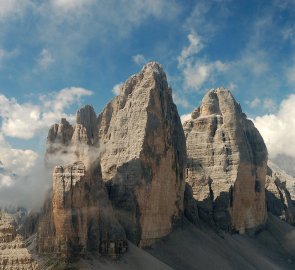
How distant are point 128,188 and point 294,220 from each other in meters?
62.1

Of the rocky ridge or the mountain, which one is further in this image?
the rocky ridge

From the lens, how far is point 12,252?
32.7m

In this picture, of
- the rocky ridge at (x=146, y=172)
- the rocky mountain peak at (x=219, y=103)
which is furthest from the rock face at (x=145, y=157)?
the rocky mountain peak at (x=219, y=103)

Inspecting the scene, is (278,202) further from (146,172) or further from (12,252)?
(12,252)

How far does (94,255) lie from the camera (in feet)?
170

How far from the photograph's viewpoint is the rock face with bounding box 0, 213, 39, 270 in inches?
1264

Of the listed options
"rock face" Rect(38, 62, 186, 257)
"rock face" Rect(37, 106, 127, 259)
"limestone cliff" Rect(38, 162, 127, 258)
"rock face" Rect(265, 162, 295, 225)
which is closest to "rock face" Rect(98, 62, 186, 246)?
"rock face" Rect(38, 62, 186, 257)

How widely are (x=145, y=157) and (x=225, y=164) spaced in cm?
3085

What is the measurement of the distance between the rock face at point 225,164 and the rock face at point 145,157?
15.4 metres

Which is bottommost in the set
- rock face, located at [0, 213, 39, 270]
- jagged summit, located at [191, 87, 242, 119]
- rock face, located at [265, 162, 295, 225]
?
rock face, located at [0, 213, 39, 270]

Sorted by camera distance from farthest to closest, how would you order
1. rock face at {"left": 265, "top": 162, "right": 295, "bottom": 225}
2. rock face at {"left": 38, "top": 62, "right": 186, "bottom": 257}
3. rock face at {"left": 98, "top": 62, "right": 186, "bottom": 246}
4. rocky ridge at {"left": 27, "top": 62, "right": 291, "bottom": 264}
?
rock face at {"left": 265, "top": 162, "right": 295, "bottom": 225} < rock face at {"left": 98, "top": 62, "right": 186, "bottom": 246} < rocky ridge at {"left": 27, "top": 62, "right": 291, "bottom": 264} < rock face at {"left": 38, "top": 62, "right": 186, "bottom": 257}

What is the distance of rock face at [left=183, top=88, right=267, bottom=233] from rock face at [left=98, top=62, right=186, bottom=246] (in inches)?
608

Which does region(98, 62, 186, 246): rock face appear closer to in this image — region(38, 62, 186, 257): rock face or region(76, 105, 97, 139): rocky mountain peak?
region(38, 62, 186, 257): rock face

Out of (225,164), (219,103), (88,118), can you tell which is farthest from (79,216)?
(219,103)
